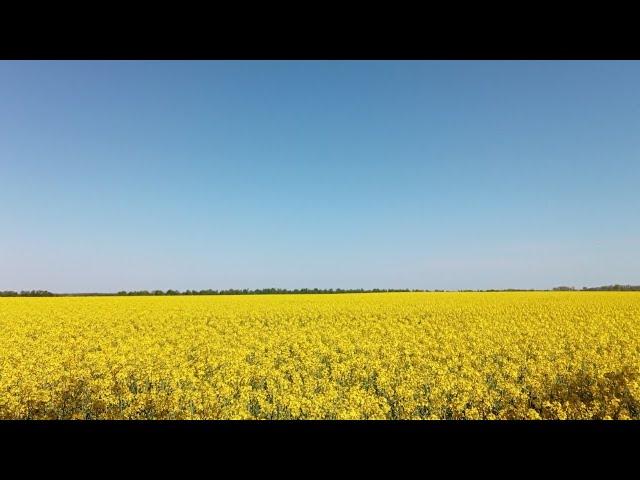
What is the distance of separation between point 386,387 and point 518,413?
202 centimetres

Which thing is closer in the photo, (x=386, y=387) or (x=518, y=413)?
(x=518, y=413)

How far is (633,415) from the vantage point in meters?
6.59

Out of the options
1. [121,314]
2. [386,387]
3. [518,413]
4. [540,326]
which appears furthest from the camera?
[121,314]
